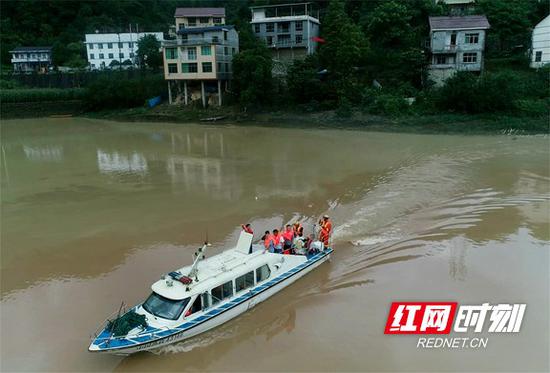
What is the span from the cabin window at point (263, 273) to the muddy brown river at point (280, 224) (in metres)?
0.78

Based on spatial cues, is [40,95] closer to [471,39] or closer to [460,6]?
[471,39]

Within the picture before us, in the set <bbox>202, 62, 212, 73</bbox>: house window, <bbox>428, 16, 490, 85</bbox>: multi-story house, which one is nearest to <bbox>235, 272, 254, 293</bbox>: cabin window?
<bbox>428, 16, 490, 85</bbox>: multi-story house

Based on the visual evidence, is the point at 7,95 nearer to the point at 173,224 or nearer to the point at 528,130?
the point at 173,224

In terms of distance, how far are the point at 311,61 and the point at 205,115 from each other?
1270 cm

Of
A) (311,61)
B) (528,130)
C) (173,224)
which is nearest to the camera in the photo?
(173,224)

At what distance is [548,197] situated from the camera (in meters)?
21.1

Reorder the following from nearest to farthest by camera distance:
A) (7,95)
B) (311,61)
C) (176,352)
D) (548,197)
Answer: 1. (176,352)
2. (548,197)
3. (311,61)
4. (7,95)

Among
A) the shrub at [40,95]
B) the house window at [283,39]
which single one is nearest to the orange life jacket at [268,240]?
the house window at [283,39]

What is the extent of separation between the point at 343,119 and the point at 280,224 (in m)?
26.3

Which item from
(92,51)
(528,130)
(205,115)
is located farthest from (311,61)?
(92,51)

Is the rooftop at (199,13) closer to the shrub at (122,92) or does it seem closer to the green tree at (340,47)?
the shrub at (122,92)

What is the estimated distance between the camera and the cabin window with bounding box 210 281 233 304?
11164mm

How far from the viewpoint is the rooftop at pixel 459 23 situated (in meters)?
43.1

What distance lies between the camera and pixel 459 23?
143 feet
